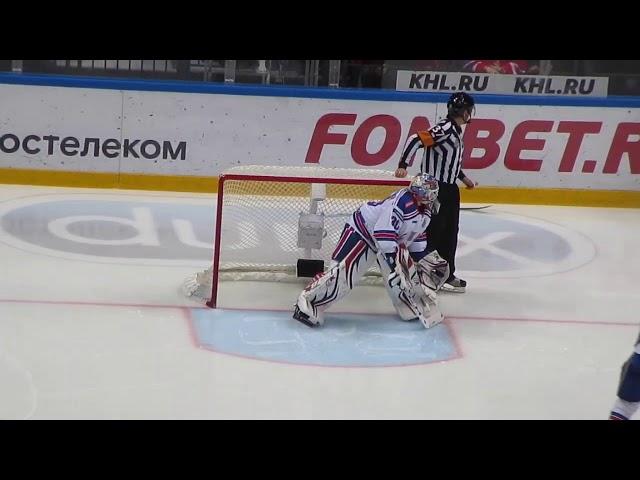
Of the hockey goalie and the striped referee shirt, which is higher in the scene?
the striped referee shirt

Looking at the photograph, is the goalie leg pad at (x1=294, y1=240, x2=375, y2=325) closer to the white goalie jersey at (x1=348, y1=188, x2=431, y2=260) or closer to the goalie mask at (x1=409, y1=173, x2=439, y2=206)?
the white goalie jersey at (x1=348, y1=188, x2=431, y2=260)

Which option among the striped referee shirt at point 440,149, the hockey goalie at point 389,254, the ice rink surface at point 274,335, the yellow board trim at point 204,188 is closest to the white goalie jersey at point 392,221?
the hockey goalie at point 389,254

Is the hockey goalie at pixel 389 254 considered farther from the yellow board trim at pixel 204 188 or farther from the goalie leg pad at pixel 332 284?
the yellow board trim at pixel 204 188

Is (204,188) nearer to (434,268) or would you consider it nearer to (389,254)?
(434,268)

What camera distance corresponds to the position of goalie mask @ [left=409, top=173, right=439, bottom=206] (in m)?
5.73

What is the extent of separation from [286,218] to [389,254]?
117 centimetres

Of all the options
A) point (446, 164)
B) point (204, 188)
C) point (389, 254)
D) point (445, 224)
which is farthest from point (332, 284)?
point (204, 188)

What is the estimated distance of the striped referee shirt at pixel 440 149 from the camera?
6570mm

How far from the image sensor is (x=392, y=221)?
5.74m

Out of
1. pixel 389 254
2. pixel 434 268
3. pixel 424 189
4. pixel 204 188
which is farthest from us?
pixel 204 188

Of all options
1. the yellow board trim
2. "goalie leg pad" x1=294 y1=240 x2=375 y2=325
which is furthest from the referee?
the yellow board trim

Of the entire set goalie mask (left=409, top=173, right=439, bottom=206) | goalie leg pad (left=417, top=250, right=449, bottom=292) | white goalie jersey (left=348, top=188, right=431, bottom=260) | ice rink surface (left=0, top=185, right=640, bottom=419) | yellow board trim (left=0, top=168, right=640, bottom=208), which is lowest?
ice rink surface (left=0, top=185, right=640, bottom=419)

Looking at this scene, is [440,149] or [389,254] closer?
[389,254]
